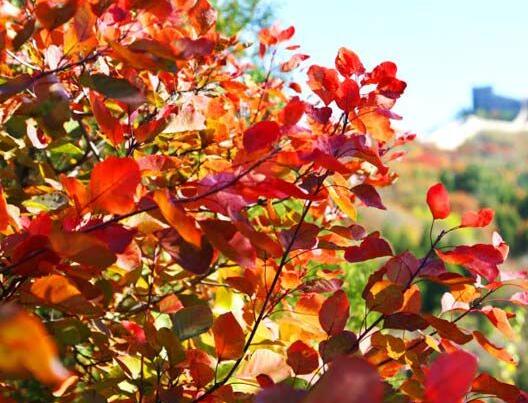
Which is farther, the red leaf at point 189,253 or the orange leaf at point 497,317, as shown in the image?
the orange leaf at point 497,317

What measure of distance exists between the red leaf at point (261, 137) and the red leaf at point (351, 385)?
1.15 ft

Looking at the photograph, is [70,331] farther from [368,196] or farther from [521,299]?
[521,299]

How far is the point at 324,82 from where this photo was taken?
3.16ft

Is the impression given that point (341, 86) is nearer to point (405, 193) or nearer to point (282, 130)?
point (282, 130)

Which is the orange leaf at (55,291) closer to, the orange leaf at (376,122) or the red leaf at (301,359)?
the red leaf at (301,359)

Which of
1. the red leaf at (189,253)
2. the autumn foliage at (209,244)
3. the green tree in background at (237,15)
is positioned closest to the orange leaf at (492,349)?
the autumn foliage at (209,244)

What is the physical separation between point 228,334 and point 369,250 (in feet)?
0.71

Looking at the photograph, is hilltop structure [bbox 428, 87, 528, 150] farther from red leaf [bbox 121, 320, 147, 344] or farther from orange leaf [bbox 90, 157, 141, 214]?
orange leaf [bbox 90, 157, 141, 214]

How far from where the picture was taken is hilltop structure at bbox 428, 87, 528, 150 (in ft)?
120

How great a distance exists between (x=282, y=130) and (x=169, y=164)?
20 centimetres

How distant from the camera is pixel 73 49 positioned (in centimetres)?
89

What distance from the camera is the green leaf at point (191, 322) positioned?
0.88m

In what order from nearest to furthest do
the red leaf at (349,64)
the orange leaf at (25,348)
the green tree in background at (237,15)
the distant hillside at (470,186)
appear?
the orange leaf at (25,348) → the red leaf at (349,64) → the green tree in background at (237,15) → the distant hillside at (470,186)

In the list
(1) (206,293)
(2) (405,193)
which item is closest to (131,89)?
(1) (206,293)
